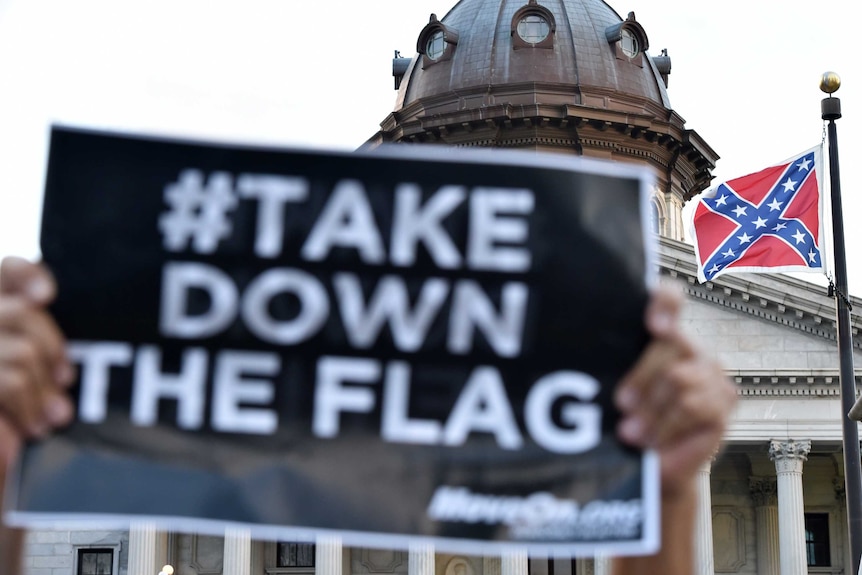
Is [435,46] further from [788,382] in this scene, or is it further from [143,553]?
[143,553]

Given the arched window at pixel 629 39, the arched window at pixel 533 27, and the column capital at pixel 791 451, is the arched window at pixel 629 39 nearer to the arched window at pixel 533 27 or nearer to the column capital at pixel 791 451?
the arched window at pixel 533 27

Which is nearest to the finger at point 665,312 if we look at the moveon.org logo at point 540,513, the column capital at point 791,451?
the moveon.org logo at point 540,513

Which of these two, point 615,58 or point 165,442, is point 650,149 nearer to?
point 615,58

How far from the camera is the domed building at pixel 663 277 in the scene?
150ft

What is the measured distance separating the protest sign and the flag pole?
1795 cm

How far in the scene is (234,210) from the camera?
393cm

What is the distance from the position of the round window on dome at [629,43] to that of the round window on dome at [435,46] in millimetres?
6914

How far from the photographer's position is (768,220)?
23641mm

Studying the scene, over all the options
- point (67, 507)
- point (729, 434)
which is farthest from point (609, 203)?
point (729, 434)

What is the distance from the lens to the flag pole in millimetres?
21250

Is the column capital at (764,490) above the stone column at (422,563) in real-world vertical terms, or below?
above

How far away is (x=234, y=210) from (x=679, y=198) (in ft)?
191

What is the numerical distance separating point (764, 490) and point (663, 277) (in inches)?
346

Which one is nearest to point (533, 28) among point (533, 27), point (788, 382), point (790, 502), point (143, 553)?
point (533, 27)
